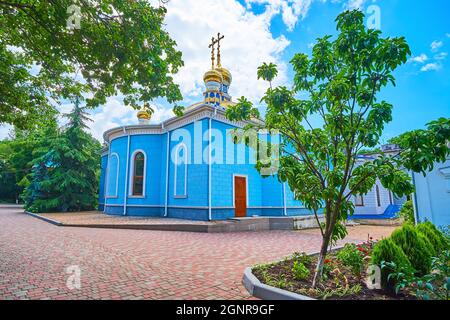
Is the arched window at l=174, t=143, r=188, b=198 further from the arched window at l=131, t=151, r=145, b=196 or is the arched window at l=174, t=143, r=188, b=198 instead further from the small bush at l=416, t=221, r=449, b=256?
the small bush at l=416, t=221, r=449, b=256

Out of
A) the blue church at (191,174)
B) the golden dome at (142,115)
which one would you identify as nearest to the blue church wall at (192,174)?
the blue church at (191,174)

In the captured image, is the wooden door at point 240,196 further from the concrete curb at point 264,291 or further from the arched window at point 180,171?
the concrete curb at point 264,291

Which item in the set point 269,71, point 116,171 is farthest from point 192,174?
point 269,71

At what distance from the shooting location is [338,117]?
3.78 meters

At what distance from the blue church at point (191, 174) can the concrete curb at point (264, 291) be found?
828cm

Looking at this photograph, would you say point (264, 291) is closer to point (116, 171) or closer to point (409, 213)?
point (409, 213)

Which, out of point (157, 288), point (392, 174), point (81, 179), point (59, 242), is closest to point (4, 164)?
point (81, 179)

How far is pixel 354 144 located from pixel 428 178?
4.61 meters

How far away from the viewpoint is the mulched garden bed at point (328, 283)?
3355 mm

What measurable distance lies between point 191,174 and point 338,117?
10376mm

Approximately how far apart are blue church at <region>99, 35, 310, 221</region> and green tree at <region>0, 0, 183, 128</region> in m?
4.69

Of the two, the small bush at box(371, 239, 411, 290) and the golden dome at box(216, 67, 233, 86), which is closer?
the small bush at box(371, 239, 411, 290)

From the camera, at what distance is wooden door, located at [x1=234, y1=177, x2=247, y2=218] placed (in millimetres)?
13578

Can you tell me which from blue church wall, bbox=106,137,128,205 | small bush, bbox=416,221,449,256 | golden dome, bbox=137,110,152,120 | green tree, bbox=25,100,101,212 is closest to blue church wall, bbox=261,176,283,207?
blue church wall, bbox=106,137,128,205
